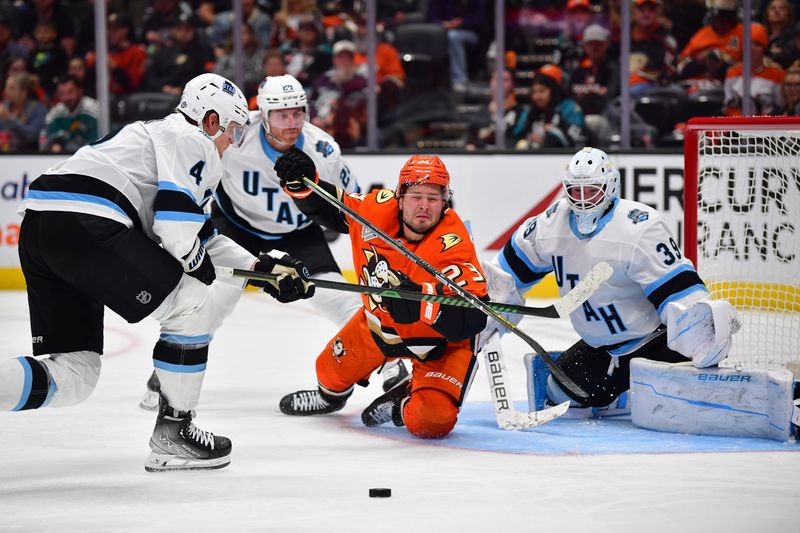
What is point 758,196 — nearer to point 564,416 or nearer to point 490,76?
point 564,416

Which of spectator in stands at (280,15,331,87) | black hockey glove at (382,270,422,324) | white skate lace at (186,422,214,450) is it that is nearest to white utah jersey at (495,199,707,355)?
black hockey glove at (382,270,422,324)

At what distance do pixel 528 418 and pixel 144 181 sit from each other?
1.43m

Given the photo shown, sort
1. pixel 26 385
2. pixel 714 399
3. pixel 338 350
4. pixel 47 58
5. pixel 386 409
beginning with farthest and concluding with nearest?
pixel 47 58
pixel 338 350
pixel 386 409
pixel 714 399
pixel 26 385

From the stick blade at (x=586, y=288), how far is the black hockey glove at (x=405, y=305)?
0.50 meters

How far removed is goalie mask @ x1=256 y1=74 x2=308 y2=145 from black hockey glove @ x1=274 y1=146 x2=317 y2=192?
1.71 feet

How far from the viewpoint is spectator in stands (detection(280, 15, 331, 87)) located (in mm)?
7613

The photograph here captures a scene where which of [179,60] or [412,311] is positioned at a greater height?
[179,60]

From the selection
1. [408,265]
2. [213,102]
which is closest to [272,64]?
[408,265]

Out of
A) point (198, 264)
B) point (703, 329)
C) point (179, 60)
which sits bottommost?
point (703, 329)

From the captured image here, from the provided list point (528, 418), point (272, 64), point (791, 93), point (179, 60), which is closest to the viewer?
point (528, 418)

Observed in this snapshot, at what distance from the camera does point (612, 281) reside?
3768 millimetres

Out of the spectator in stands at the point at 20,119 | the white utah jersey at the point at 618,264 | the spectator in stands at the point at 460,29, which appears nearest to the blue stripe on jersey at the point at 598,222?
the white utah jersey at the point at 618,264

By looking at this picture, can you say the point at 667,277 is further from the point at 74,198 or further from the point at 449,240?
the point at 74,198

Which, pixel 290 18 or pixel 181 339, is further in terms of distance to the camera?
pixel 290 18
